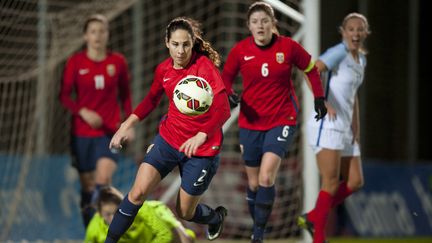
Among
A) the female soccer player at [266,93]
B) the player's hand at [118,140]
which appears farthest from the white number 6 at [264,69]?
the player's hand at [118,140]

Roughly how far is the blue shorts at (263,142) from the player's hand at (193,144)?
1.41 metres

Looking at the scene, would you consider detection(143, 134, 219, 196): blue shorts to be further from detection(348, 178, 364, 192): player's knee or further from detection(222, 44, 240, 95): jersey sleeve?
detection(348, 178, 364, 192): player's knee

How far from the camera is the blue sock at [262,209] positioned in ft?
24.7

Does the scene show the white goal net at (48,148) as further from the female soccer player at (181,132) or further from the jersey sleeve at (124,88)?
the female soccer player at (181,132)

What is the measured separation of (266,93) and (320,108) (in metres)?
0.49

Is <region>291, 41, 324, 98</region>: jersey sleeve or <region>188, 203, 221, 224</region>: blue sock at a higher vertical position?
<region>291, 41, 324, 98</region>: jersey sleeve

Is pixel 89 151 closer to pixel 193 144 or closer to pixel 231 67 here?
pixel 231 67

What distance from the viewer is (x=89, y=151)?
29.5 feet

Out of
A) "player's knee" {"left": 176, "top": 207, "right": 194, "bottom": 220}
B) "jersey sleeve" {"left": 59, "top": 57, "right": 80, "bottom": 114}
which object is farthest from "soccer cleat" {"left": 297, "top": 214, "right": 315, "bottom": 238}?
"jersey sleeve" {"left": 59, "top": 57, "right": 80, "bottom": 114}

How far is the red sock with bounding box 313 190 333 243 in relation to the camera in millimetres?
7680

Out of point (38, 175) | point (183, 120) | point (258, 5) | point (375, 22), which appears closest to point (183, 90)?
point (183, 120)

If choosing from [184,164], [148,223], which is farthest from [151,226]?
[184,164]

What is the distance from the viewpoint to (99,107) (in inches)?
351

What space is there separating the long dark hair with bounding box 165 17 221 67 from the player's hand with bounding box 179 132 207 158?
0.65 metres
